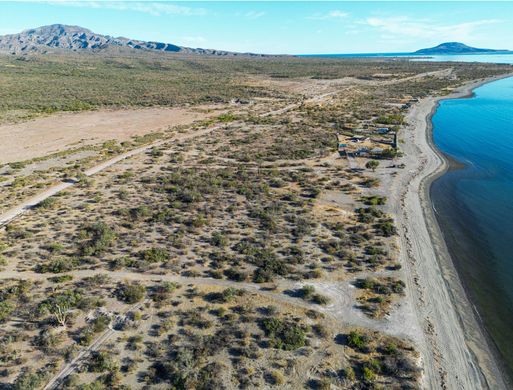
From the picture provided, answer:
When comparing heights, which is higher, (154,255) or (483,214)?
(154,255)

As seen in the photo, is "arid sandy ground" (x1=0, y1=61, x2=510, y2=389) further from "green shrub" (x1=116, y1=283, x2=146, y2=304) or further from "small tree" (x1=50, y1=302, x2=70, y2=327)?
"small tree" (x1=50, y1=302, x2=70, y2=327)

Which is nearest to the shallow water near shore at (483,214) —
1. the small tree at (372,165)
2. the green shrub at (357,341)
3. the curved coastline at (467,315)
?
the curved coastline at (467,315)

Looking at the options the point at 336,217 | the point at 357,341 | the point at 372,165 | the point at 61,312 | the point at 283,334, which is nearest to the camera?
the point at 357,341

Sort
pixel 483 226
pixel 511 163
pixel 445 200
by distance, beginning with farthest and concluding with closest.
Result: pixel 511 163 < pixel 445 200 < pixel 483 226

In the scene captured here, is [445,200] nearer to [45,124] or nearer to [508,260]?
[508,260]

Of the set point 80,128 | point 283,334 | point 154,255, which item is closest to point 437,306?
point 283,334

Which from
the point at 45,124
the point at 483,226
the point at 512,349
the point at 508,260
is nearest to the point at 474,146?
the point at 483,226

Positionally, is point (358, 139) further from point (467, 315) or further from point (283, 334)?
point (283, 334)
